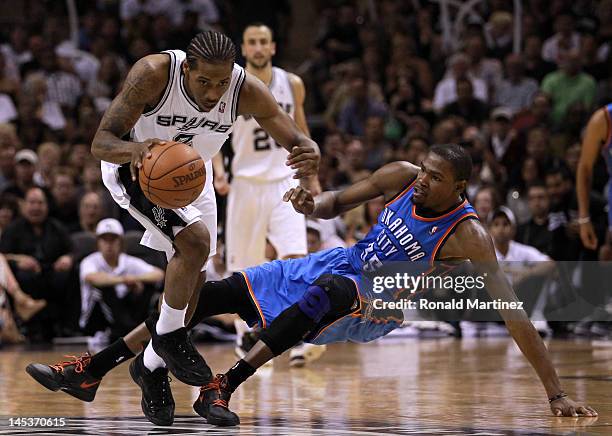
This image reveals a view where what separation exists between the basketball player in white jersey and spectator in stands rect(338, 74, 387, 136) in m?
7.87

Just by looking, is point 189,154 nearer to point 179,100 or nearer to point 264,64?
point 179,100

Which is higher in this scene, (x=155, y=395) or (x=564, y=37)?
(x=564, y=37)

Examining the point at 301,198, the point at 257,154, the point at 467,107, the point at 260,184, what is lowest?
the point at 260,184

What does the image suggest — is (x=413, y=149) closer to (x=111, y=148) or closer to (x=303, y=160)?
(x=303, y=160)

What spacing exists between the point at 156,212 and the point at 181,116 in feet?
1.52

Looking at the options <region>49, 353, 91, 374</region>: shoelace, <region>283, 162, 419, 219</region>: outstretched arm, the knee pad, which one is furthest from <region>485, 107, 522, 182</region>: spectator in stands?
<region>49, 353, 91, 374</region>: shoelace

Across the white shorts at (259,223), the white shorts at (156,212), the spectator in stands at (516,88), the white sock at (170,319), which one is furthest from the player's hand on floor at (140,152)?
the spectator in stands at (516,88)

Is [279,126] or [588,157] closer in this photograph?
[279,126]

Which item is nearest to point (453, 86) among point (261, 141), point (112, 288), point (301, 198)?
point (112, 288)

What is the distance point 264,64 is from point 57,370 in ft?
10.7

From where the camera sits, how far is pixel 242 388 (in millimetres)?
6766

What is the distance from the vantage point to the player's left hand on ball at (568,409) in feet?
17.7

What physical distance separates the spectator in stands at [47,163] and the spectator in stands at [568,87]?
5346 mm

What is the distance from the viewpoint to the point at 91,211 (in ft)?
36.4
